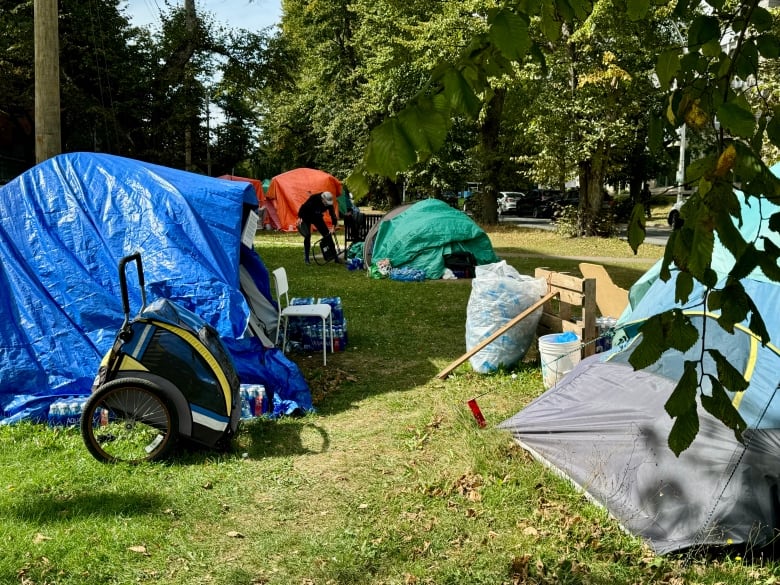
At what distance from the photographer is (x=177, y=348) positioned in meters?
4.72

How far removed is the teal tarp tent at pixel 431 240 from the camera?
1327cm

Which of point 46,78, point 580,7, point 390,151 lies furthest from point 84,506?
point 46,78

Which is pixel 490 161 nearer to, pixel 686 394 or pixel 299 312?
pixel 299 312

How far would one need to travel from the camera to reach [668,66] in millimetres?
1895

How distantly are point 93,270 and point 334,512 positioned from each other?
125 inches

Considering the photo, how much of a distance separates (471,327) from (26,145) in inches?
1081

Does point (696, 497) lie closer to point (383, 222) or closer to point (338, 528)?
point (338, 528)

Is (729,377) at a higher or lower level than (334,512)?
higher

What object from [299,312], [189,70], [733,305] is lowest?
[299,312]

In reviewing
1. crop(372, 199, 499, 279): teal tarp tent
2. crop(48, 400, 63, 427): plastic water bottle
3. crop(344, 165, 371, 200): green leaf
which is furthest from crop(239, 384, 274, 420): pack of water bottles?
crop(372, 199, 499, 279): teal tarp tent

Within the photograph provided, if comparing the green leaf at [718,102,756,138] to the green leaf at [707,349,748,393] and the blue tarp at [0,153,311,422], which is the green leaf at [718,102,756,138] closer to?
the green leaf at [707,349,748,393]

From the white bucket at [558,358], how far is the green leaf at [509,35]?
4785 mm

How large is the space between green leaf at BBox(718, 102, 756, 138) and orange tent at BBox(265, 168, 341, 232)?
2332 cm

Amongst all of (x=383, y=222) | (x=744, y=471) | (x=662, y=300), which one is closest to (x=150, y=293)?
(x=662, y=300)
